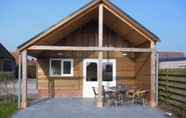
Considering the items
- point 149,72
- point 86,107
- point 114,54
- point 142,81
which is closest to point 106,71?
point 114,54

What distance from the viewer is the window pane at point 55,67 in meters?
18.4

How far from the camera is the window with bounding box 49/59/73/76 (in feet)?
60.4

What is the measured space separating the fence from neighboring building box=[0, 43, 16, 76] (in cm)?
2192

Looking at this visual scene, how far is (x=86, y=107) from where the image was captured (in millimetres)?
14117

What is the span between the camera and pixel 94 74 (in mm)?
18531

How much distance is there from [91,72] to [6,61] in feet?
71.5

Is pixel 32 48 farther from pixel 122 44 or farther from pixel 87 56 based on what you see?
pixel 122 44

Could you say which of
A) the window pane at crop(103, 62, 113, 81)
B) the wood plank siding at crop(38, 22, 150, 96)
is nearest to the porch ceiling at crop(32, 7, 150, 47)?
the wood plank siding at crop(38, 22, 150, 96)

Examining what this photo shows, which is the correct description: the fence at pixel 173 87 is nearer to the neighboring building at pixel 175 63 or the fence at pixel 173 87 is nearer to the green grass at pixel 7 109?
the neighboring building at pixel 175 63

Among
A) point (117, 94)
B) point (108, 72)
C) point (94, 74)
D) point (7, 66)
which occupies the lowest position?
point (117, 94)

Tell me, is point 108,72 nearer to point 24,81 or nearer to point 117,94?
point 117,94

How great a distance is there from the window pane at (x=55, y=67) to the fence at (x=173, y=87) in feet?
19.9

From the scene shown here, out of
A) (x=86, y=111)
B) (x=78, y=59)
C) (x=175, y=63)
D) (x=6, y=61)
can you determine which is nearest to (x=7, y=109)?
(x=86, y=111)

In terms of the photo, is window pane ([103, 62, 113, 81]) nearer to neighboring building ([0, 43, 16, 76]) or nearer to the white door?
the white door
